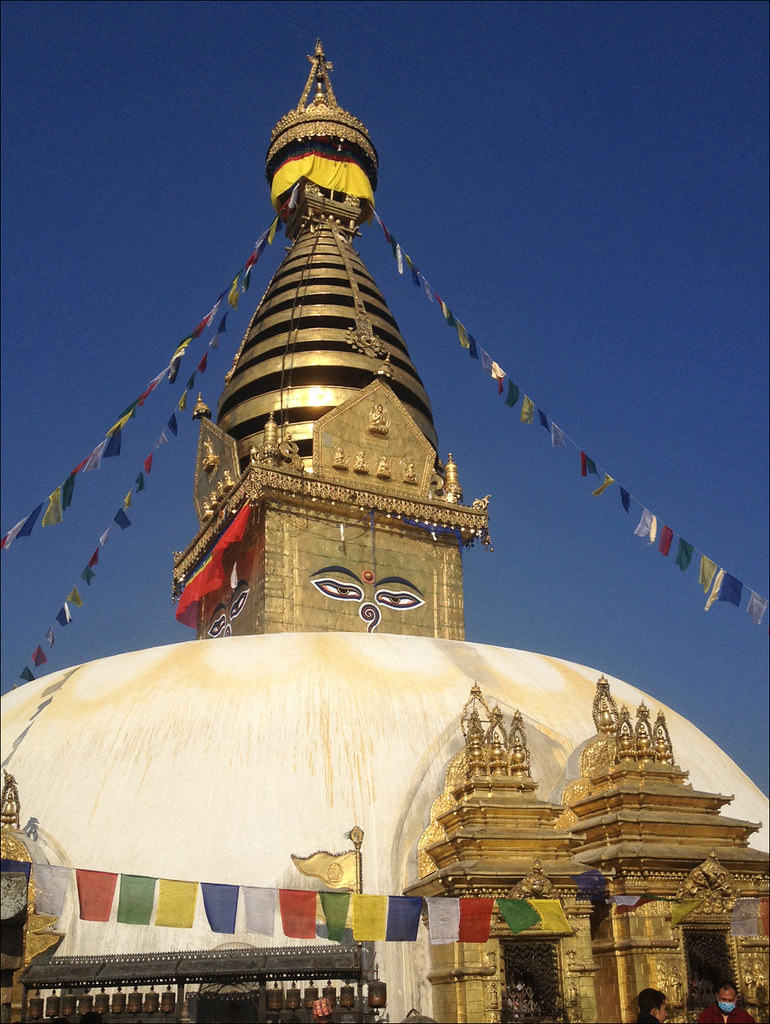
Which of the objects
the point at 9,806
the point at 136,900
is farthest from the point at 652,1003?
the point at 9,806

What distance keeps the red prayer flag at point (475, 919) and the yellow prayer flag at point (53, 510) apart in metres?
7.45

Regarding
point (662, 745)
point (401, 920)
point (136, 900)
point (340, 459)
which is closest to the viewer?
point (136, 900)

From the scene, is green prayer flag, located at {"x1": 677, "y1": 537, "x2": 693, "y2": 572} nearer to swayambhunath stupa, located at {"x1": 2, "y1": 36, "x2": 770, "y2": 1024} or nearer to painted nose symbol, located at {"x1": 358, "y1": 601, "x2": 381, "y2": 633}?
swayambhunath stupa, located at {"x1": 2, "y1": 36, "x2": 770, "y2": 1024}

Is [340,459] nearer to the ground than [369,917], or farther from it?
farther from it

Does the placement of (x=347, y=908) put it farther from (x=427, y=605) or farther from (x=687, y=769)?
(x=427, y=605)

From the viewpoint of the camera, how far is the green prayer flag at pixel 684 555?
13.5 m

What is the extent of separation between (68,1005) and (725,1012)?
4928 mm

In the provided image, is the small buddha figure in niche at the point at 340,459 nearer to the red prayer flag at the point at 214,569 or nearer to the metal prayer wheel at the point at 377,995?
the red prayer flag at the point at 214,569

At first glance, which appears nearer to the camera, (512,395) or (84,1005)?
(84,1005)

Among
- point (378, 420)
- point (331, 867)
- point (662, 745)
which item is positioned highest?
point (378, 420)

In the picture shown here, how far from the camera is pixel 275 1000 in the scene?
831 cm

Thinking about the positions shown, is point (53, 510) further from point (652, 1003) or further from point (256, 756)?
point (652, 1003)

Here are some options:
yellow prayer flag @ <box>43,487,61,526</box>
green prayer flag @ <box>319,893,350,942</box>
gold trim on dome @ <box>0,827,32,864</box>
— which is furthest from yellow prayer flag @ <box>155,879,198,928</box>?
yellow prayer flag @ <box>43,487,61,526</box>

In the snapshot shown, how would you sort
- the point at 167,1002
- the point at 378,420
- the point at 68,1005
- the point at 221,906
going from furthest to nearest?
the point at 378,420, the point at 221,906, the point at 167,1002, the point at 68,1005
